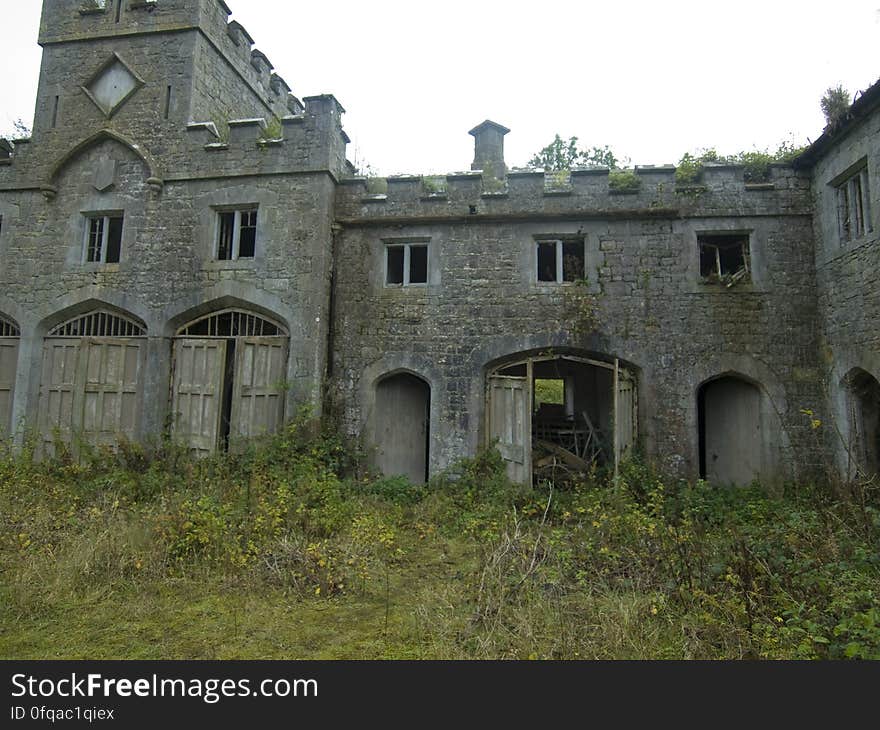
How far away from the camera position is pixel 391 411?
435 inches

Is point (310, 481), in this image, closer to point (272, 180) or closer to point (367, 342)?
point (367, 342)

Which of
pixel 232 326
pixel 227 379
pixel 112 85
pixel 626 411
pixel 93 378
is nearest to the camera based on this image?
pixel 626 411

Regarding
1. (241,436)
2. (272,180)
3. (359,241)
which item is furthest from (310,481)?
(272,180)

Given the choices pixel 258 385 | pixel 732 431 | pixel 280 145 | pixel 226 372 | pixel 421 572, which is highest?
pixel 280 145

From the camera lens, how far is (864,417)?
8.90m

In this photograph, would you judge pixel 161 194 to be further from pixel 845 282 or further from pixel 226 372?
pixel 845 282

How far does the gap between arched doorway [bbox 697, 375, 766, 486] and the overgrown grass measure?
3.26ft

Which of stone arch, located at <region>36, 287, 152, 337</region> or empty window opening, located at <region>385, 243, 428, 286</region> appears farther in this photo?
empty window opening, located at <region>385, 243, 428, 286</region>

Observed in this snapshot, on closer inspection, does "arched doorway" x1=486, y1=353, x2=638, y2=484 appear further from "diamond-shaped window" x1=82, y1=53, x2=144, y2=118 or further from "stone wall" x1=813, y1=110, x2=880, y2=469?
"diamond-shaped window" x1=82, y1=53, x2=144, y2=118

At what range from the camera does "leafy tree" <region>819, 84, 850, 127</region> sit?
340 inches

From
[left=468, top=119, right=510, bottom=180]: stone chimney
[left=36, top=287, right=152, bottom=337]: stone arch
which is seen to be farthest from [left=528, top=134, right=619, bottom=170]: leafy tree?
[left=36, top=287, right=152, bottom=337]: stone arch

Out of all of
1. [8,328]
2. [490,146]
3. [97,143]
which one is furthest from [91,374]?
[490,146]

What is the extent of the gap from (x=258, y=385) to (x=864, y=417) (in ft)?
32.9
